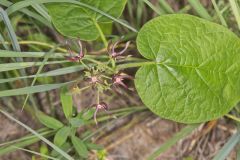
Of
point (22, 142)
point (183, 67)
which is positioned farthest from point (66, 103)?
point (183, 67)

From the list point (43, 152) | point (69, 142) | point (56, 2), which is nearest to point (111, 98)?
point (69, 142)

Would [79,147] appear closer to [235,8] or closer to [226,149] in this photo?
[226,149]

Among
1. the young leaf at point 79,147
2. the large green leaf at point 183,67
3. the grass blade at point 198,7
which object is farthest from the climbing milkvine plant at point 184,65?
the young leaf at point 79,147

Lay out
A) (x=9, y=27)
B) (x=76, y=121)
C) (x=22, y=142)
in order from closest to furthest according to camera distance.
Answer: (x=9, y=27) → (x=76, y=121) → (x=22, y=142)

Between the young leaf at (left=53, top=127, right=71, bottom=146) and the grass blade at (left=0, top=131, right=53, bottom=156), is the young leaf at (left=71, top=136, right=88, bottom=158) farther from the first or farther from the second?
the grass blade at (left=0, top=131, right=53, bottom=156)

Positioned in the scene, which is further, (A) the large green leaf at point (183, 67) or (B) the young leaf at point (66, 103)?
(B) the young leaf at point (66, 103)

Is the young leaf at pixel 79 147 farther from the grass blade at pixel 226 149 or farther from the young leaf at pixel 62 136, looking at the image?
the grass blade at pixel 226 149

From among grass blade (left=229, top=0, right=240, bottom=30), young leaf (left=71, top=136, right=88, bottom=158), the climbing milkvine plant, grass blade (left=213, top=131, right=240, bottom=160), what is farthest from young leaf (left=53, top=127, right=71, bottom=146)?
grass blade (left=229, top=0, right=240, bottom=30)
